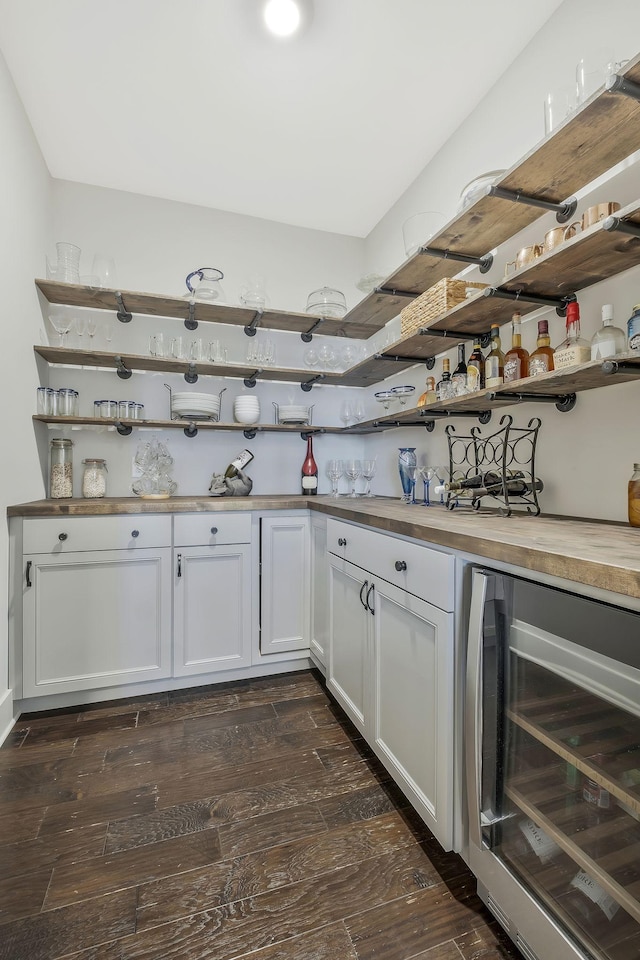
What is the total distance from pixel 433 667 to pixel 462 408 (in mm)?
1110

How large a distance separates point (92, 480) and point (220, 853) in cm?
186

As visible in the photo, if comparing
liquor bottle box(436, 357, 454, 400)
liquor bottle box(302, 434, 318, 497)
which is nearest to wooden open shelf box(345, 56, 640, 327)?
liquor bottle box(436, 357, 454, 400)

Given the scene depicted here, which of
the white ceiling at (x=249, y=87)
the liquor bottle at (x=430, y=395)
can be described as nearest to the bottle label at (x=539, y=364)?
the liquor bottle at (x=430, y=395)

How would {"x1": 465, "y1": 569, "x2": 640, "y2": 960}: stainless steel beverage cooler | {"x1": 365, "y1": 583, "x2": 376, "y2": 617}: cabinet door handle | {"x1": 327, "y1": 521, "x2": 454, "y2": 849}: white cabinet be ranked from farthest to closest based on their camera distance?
{"x1": 365, "y1": 583, "x2": 376, "y2": 617}: cabinet door handle, {"x1": 327, "y1": 521, "x2": 454, "y2": 849}: white cabinet, {"x1": 465, "y1": 569, "x2": 640, "y2": 960}: stainless steel beverage cooler

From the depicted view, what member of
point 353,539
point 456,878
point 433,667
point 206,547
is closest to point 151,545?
point 206,547

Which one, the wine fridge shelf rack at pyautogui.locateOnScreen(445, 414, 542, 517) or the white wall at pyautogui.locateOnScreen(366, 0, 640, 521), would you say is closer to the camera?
the white wall at pyautogui.locateOnScreen(366, 0, 640, 521)

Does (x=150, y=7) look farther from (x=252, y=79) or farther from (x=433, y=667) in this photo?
(x=433, y=667)

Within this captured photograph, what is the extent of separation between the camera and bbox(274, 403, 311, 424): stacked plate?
2.83 m

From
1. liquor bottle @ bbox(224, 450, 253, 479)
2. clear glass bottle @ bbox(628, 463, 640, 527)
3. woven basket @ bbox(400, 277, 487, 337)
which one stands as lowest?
clear glass bottle @ bbox(628, 463, 640, 527)

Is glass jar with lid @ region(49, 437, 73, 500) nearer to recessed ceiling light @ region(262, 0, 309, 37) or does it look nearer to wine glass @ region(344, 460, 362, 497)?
wine glass @ region(344, 460, 362, 497)

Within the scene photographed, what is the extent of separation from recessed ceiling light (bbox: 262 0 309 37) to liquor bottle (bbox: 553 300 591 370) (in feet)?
4.81

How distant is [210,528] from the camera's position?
222 centimetres

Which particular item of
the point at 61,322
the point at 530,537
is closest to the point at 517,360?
the point at 530,537

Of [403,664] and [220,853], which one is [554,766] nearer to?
[403,664]
